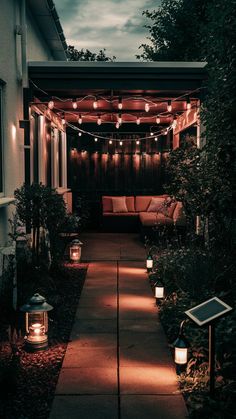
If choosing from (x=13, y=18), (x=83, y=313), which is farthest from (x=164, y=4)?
(x=83, y=313)

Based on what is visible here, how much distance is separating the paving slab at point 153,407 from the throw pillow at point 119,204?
11092mm

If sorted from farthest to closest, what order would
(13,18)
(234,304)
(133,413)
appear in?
(13,18) < (234,304) < (133,413)

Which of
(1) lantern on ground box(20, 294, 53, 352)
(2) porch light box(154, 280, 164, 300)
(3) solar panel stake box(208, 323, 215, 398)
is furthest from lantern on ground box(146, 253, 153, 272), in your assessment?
(3) solar panel stake box(208, 323, 215, 398)

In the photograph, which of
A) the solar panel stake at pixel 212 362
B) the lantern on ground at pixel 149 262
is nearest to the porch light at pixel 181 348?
the solar panel stake at pixel 212 362

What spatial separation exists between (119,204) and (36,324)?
33.0 ft

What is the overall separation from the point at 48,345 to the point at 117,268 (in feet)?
14.0

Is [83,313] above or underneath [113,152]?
underneath

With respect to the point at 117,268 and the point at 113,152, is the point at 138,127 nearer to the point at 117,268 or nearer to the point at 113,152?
the point at 113,152

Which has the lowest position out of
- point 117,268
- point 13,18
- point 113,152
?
point 117,268

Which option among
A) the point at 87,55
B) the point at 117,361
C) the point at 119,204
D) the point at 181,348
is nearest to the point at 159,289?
the point at 117,361

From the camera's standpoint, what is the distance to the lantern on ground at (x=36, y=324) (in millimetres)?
4832

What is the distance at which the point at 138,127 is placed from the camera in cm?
1597

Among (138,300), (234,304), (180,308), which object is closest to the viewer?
(234,304)

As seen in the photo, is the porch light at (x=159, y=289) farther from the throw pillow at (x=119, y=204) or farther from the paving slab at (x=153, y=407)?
the throw pillow at (x=119, y=204)
